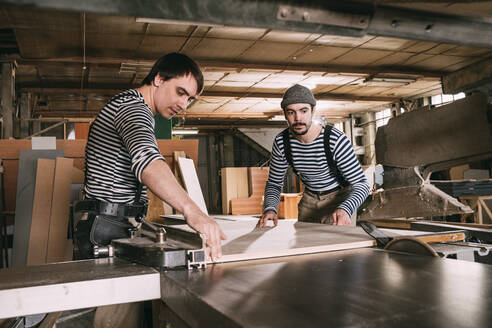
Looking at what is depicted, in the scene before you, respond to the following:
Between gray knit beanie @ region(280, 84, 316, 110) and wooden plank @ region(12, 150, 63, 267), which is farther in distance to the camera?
wooden plank @ region(12, 150, 63, 267)

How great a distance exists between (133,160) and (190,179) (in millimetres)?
2951

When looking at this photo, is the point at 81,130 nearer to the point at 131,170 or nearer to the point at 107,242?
the point at 107,242

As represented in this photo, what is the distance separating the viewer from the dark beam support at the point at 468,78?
310 inches

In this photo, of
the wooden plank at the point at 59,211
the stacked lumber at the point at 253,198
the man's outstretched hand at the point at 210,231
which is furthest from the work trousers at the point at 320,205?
the stacked lumber at the point at 253,198

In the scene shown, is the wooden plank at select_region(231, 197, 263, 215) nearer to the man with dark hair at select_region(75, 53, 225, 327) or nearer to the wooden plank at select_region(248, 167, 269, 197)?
the wooden plank at select_region(248, 167, 269, 197)

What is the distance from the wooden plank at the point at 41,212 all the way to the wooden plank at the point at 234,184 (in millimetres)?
8742

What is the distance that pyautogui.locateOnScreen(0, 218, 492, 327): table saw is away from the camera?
0.71 m

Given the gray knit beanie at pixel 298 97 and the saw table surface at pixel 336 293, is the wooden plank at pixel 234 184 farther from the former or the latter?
the saw table surface at pixel 336 293

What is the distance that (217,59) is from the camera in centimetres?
727

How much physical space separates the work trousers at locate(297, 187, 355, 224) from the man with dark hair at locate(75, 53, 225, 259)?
1.26m

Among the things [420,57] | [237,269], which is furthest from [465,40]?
[420,57]

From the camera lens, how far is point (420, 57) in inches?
306

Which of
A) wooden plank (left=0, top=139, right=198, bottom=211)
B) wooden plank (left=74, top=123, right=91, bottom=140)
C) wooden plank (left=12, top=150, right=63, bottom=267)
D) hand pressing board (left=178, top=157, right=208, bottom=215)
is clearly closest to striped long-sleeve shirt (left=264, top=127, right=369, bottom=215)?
hand pressing board (left=178, top=157, right=208, bottom=215)

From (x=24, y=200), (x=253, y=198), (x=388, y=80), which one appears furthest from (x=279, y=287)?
(x=253, y=198)
